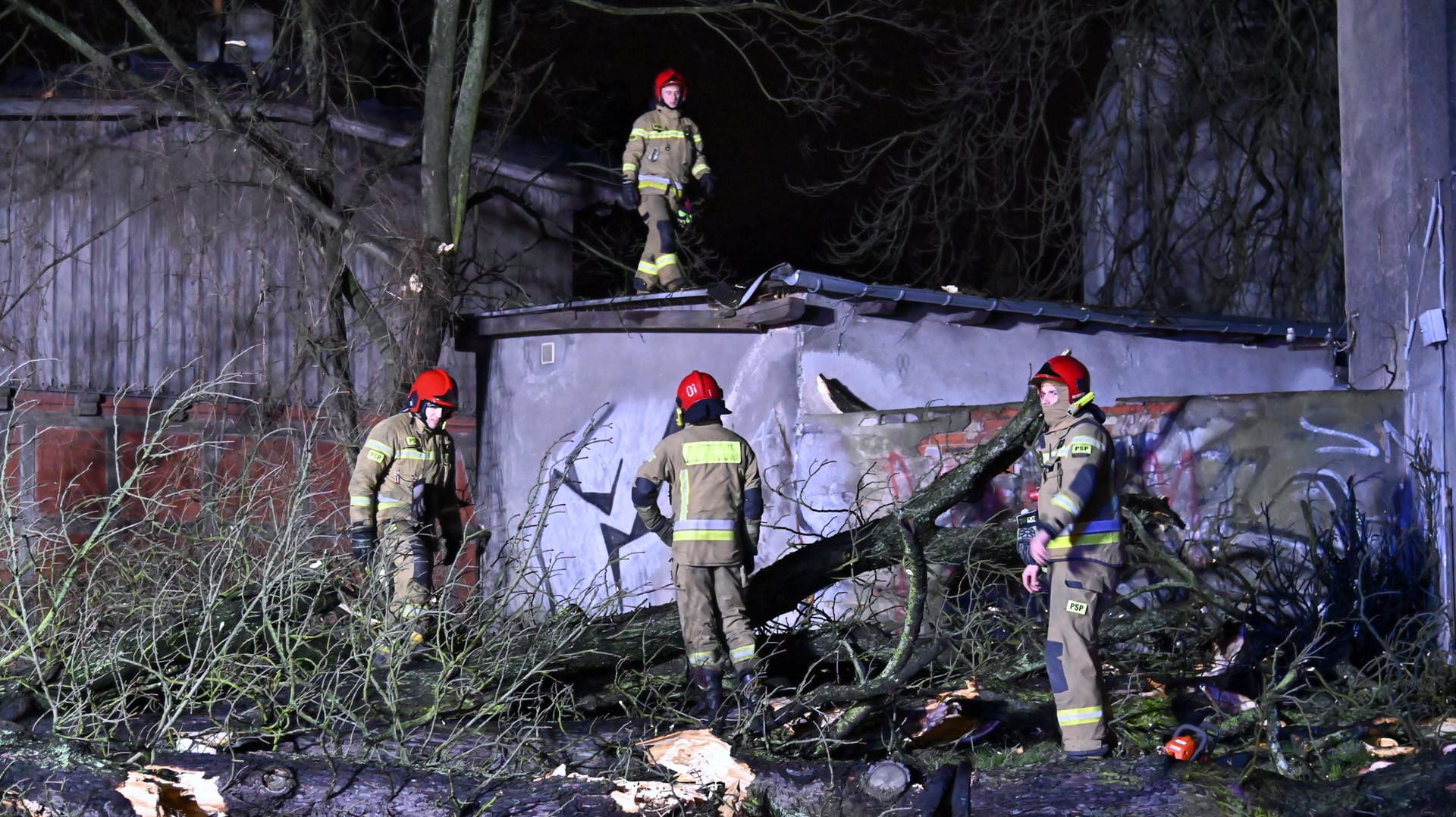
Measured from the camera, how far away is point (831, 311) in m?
9.06

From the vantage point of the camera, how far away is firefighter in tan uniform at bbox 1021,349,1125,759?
17.4 ft

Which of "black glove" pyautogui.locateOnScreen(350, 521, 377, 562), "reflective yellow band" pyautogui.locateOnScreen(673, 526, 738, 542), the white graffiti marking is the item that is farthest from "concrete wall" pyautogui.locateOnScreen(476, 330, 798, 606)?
the white graffiti marking

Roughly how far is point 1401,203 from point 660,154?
4.84 metres

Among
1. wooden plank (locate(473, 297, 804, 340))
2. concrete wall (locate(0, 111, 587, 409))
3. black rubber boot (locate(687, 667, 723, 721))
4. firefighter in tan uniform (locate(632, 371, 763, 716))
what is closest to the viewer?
black rubber boot (locate(687, 667, 723, 721))

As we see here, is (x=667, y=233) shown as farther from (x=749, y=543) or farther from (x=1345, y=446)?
(x=1345, y=446)

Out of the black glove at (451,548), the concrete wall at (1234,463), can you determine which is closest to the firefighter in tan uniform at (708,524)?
the concrete wall at (1234,463)

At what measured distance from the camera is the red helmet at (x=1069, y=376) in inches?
218

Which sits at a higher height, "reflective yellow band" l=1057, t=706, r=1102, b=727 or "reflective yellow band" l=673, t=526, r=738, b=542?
"reflective yellow band" l=673, t=526, r=738, b=542

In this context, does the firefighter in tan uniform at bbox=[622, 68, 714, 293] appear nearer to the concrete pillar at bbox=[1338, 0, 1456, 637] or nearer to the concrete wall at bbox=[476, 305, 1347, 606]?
the concrete wall at bbox=[476, 305, 1347, 606]

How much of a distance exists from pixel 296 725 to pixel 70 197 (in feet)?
24.9

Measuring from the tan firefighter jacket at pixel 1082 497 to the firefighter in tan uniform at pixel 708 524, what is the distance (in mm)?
1534

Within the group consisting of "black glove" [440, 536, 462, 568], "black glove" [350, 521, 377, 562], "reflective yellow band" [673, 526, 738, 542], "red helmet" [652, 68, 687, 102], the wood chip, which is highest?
"red helmet" [652, 68, 687, 102]

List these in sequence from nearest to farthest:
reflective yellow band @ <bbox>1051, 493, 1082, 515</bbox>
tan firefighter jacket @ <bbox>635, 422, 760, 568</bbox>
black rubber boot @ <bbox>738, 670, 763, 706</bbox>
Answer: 1. reflective yellow band @ <bbox>1051, 493, 1082, 515</bbox>
2. black rubber boot @ <bbox>738, 670, 763, 706</bbox>
3. tan firefighter jacket @ <bbox>635, 422, 760, 568</bbox>

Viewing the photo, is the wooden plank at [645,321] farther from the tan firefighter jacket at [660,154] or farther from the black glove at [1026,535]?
the black glove at [1026,535]
